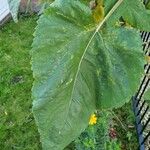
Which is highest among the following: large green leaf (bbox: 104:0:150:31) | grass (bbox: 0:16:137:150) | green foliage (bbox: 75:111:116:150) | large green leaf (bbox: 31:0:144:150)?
large green leaf (bbox: 104:0:150:31)

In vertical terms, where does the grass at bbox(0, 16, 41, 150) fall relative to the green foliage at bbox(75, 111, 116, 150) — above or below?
below

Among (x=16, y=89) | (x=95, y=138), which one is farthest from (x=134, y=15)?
(x=16, y=89)

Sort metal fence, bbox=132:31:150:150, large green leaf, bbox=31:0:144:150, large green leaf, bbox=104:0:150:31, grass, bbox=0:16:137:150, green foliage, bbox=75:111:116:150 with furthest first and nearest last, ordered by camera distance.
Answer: grass, bbox=0:16:137:150, metal fence, bbox=132:31:150:150, green foliage, bbox=75:111:116:150, large green leaf, bbox=104:0:150:31, large green leaf, bbox=31:0:144:150

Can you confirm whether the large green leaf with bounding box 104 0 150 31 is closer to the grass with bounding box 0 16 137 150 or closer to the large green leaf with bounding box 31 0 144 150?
the large green leaf with bounding box 31 0 144 150

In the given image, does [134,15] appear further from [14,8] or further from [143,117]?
[143,117]

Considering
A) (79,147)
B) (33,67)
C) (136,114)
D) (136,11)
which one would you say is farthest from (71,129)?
(136,114)

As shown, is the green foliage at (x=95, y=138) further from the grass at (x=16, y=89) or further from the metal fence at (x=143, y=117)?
the grass at (x=16, y=89)

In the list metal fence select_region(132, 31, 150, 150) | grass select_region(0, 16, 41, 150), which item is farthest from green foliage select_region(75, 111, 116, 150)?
grass select_region(0, 16, 41, 150)

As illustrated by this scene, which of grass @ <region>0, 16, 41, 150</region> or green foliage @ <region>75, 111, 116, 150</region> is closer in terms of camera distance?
green foliage @ <region>75, 111, 116, 150</region>

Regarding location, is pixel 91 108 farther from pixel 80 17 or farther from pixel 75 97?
pixel 80 17
